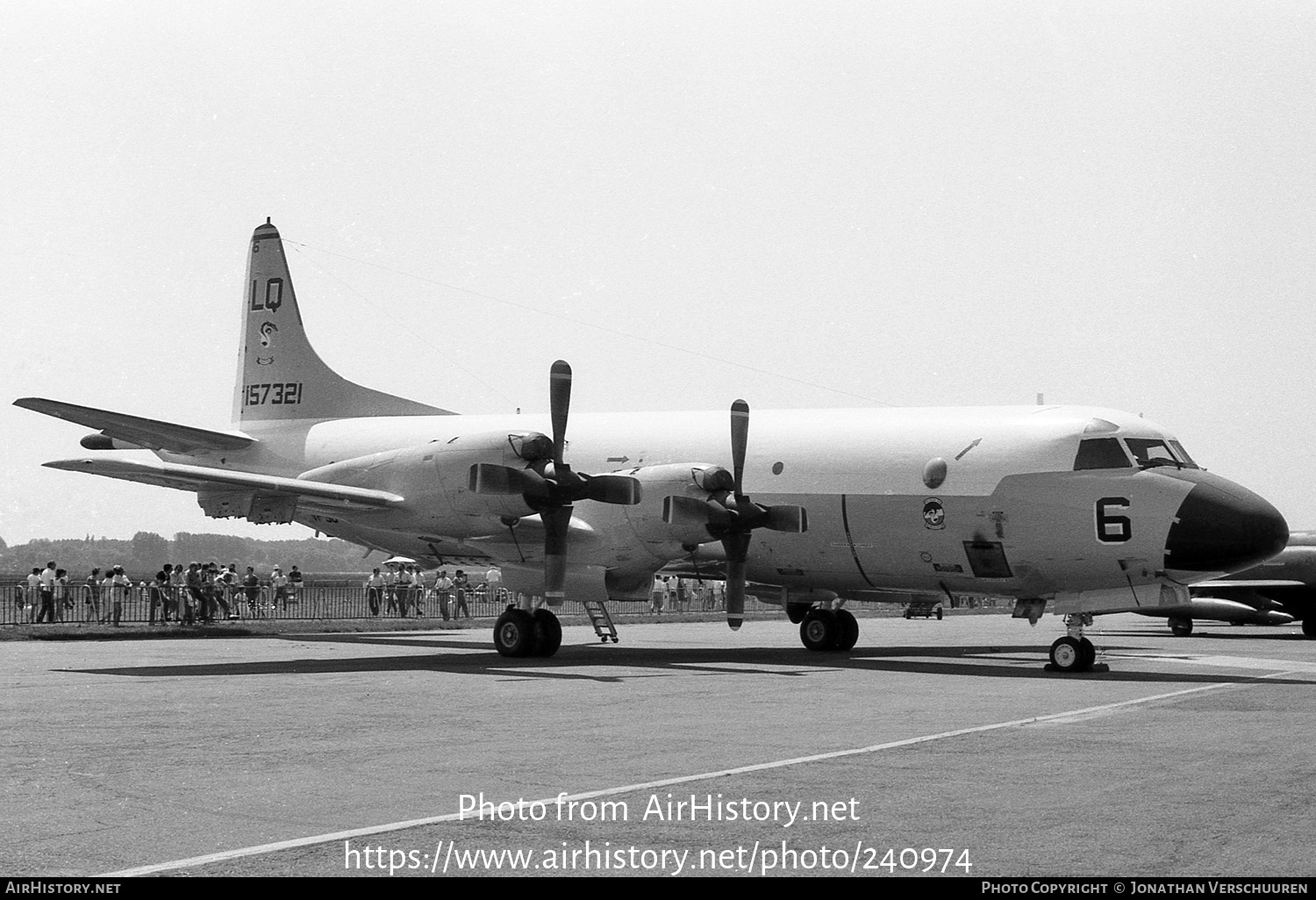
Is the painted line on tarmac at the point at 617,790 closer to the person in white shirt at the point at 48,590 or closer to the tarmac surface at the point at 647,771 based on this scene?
the tarmac surface at the point at 647,771

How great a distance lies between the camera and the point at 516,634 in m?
23.6

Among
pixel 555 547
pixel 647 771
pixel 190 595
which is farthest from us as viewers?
pixel 190 595

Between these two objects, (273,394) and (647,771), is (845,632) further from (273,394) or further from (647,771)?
(647,771)

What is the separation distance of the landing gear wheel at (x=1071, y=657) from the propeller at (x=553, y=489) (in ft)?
23.0

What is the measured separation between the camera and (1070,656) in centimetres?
2169

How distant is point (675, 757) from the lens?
1145 cm

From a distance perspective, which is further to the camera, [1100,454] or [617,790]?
[1100,454]

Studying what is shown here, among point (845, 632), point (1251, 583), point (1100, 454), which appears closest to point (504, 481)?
point (845, 632)

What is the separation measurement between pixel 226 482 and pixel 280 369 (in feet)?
31.0

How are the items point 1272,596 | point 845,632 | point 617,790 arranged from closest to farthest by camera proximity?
point 617,790
point 845,632
point 1272,596

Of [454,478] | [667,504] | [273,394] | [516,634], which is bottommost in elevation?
[516,634]

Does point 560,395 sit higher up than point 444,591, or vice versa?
point 560,395

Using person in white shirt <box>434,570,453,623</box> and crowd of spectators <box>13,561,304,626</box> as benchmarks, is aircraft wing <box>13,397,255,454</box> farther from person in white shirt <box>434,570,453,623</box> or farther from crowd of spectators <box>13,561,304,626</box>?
person in white shirt <box>434,570,453,623</box>
